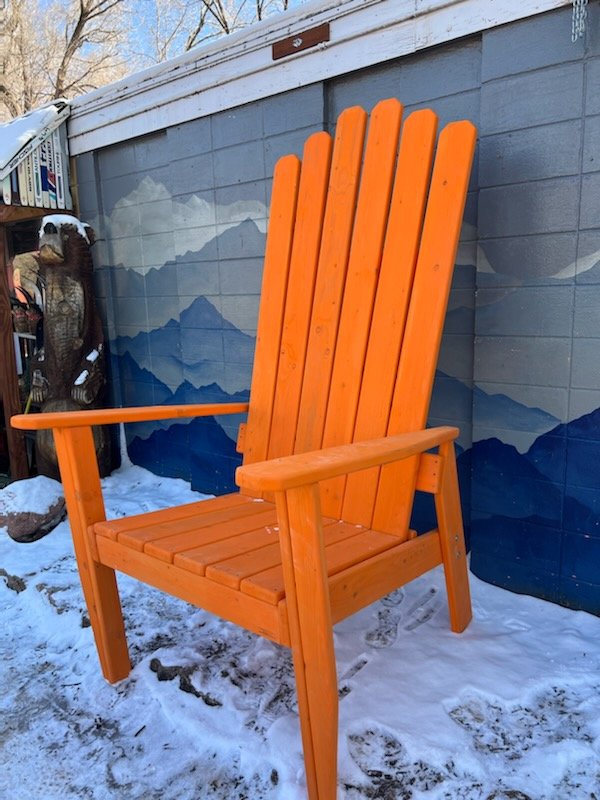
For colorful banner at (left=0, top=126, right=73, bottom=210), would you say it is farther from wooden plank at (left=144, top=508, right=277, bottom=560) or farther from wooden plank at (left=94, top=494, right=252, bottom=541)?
wooden plank at (left=144, top=508, right=277, bottom=560)

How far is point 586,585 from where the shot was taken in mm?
1772

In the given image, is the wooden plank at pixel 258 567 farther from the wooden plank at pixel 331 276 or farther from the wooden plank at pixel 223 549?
the wooden plank at pixel 331 276

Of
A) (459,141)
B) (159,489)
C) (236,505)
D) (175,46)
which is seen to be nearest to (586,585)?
(236,505)

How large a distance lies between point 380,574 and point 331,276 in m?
0.91

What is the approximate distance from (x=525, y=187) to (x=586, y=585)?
1211mm

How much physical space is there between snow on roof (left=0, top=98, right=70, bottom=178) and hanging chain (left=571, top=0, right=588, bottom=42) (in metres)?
2.57

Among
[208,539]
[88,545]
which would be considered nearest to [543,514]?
[208,539]

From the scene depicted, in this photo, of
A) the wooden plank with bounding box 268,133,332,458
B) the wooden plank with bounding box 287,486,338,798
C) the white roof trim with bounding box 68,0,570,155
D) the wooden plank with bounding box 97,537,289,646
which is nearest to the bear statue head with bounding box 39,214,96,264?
the white roof trim with bounding box 68,0,570,155

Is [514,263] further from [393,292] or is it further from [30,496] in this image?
[30,496]

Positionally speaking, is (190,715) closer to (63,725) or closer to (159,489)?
(63,725)

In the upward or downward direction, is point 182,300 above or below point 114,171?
below

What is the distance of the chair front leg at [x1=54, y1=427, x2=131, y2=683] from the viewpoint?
4.99ft

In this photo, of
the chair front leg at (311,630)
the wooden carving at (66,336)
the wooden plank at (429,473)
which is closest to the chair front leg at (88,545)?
the chair front leg at (311,630)

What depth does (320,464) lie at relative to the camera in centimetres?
105
